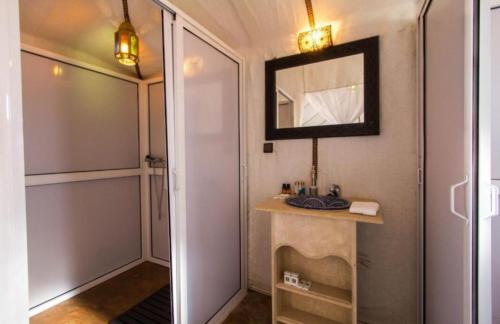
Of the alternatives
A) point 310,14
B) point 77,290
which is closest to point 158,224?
point 77,290

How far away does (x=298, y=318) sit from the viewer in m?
1.45

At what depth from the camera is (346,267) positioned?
4.66ft

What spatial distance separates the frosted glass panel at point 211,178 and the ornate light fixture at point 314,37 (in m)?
0.57

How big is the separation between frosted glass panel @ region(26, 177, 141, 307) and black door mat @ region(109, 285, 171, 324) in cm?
65

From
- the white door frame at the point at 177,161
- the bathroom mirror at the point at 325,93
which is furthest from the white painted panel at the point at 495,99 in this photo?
the white door frame at the point at 177,161

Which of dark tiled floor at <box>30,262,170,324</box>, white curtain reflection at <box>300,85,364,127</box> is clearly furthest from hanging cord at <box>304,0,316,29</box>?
dark tiled floor at <box>30,262,170,324</box>

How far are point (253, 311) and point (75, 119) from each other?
2.25 metres

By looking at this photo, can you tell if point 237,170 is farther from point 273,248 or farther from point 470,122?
point 470,122

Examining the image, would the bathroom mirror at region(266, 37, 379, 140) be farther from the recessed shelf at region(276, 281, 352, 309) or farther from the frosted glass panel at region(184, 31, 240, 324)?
the recessed shelf at region(276, 281, 352, 309)

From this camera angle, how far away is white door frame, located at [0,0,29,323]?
0.65 meters

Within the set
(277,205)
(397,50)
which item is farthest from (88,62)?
(397,50)

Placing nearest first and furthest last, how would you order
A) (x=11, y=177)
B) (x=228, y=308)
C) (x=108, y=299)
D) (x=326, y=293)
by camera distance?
(x=11, y=177) < (x=326, y=293) < (x=228, y=308) < (x=108, y=299)

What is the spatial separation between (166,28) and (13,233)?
1153 millimetres

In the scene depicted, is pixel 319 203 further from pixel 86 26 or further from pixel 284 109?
pixel 86 26
